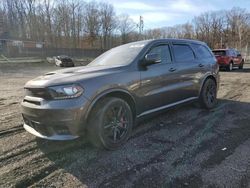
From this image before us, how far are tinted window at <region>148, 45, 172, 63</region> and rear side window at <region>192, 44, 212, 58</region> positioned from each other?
1.26 m

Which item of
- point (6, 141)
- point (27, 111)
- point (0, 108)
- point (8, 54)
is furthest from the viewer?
point (8, 54)

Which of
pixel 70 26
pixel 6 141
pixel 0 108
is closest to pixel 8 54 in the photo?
pixel 70 26

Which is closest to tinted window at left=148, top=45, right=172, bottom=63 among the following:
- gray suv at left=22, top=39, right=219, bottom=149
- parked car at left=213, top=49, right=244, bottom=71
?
gray suv at left=22, top=39, right=219, bottom=149

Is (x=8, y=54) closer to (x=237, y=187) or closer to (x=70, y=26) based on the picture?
(x=70, y=26)

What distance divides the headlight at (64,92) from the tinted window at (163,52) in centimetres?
190

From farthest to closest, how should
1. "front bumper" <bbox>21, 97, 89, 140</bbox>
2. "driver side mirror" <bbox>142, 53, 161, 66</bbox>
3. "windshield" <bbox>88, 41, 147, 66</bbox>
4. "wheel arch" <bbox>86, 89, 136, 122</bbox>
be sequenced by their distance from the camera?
"windshield" <bbox>88, 41, 147, 66</bbox> < "driver side mirror" <bbox>142, 53, 161, 66</bbox> < "wheel arch" <bbox>86, 89, 136, 122</bbox> < "front bumper" <bbox>21, 97, 89, 140</bbox>

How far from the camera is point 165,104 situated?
4.91 meters

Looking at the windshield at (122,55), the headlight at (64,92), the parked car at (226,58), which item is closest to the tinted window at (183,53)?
the windshield at (122,55)

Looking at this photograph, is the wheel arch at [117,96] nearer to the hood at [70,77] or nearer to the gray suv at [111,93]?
the gray suv at [111,93]

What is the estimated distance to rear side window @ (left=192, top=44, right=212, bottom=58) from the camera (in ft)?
19.9

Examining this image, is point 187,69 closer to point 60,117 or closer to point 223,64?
point 60,117

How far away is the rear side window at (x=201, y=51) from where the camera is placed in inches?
239

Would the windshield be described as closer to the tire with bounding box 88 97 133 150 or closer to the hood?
the hood

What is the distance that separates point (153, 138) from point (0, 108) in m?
4.69
